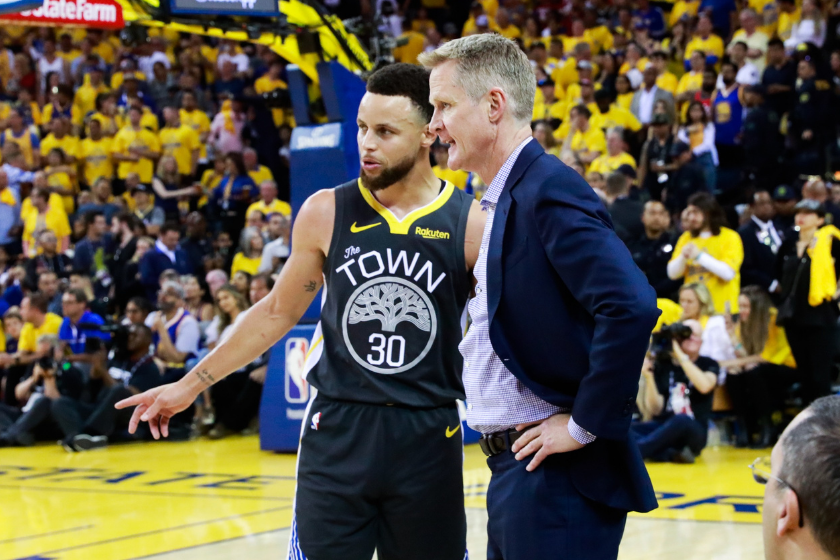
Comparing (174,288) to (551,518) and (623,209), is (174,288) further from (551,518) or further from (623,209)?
(551,518)

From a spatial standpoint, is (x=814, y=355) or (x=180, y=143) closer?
(x=814, y=355)

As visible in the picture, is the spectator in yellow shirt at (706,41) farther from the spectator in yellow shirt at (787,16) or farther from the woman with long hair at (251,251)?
the woman with long hair at (251,251)

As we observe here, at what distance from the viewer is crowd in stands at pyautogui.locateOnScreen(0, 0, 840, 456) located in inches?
401

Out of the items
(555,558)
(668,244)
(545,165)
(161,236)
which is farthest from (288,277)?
(161,236)

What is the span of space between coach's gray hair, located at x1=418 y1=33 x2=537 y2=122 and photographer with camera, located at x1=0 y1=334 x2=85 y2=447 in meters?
9.91

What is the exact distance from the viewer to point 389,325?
366 cm

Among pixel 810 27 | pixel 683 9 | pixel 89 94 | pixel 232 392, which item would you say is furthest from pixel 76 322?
pixel 683 9

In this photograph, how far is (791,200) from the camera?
38.3ft

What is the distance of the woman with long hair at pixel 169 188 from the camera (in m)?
17.9

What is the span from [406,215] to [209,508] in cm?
457

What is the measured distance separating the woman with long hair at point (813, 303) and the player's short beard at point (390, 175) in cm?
711

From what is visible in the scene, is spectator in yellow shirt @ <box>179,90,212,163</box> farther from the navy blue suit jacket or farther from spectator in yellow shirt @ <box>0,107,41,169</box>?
the navy blue suit jacket

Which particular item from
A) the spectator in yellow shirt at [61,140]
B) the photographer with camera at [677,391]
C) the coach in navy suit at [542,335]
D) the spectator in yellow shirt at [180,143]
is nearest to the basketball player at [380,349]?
the coach in navy suit at [542,335]

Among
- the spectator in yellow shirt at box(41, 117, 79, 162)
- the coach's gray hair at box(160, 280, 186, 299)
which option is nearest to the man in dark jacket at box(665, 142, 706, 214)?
the coach's gray hair at box(160, 280, 186, 299)
